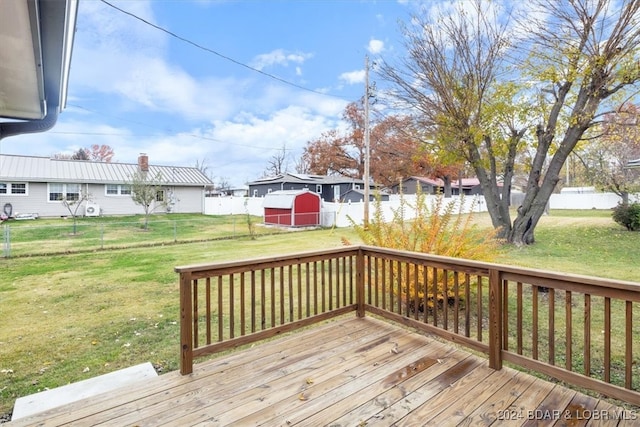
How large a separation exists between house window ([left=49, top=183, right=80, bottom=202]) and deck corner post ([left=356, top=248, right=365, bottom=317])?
58.0 ft

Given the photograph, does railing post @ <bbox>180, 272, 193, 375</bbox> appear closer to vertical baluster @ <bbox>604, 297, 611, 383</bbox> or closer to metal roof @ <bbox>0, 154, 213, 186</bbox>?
vertical baluster @ <bbox>604, 297, 611, 383</bbox>

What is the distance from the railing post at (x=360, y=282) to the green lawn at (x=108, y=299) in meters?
1.83

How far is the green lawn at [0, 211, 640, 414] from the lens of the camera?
299 centimetres

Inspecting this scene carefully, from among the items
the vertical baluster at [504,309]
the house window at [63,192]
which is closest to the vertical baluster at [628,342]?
the vertical baluster at [504,309]

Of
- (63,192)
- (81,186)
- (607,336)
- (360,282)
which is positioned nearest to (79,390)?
(360,282)

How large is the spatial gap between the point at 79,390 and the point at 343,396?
189 cm

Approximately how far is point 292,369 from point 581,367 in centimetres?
233

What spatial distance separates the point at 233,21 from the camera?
871 centimetres

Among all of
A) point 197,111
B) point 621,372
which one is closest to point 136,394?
point 621,372

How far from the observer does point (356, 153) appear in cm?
2705

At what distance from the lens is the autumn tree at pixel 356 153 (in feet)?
79.5

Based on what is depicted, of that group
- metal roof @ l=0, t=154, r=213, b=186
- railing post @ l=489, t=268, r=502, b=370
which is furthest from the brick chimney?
railing post @ l=489, t=268, r=502, b=370

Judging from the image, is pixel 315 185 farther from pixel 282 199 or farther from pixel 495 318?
pixel 495 318

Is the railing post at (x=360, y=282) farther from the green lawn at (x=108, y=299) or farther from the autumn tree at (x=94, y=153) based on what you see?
the autumn tree at (x=94, y=153)
